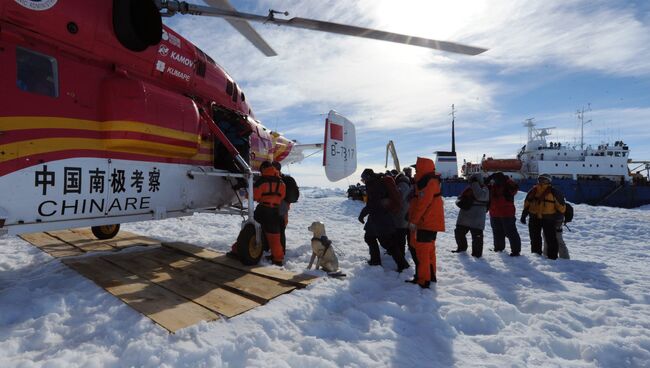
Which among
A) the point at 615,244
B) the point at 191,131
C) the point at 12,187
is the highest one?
the point at 191,131

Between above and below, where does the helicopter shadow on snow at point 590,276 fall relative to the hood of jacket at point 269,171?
below

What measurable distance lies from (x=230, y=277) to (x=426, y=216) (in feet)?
10.1

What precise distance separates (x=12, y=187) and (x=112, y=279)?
1696 mm

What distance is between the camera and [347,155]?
354 inches

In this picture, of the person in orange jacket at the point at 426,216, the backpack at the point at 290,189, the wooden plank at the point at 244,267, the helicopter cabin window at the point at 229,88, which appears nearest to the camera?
the wooden plank at the point at 244,267

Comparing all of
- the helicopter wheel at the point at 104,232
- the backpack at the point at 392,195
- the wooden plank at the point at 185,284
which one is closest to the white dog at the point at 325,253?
the backpack at the point at 392,195

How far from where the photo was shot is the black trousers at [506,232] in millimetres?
7160

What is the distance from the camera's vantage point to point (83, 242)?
6.99 m

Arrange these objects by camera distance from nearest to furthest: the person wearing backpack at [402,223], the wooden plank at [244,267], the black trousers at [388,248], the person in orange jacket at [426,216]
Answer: the wooden plank at [244,267]
the person in orange jacket at [426,216]
the black trousers at [388,248]
the person wearing backpack at [402,223]

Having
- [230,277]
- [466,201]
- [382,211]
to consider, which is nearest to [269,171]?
[230,277]

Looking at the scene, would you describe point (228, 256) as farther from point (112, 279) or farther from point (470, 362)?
point (470, 362)

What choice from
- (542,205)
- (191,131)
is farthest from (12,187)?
(542,205)

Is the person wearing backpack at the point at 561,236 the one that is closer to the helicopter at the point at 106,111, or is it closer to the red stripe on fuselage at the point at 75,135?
the helicopter at the point at 106,111

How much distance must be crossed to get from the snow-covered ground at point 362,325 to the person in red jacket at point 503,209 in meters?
1.56
